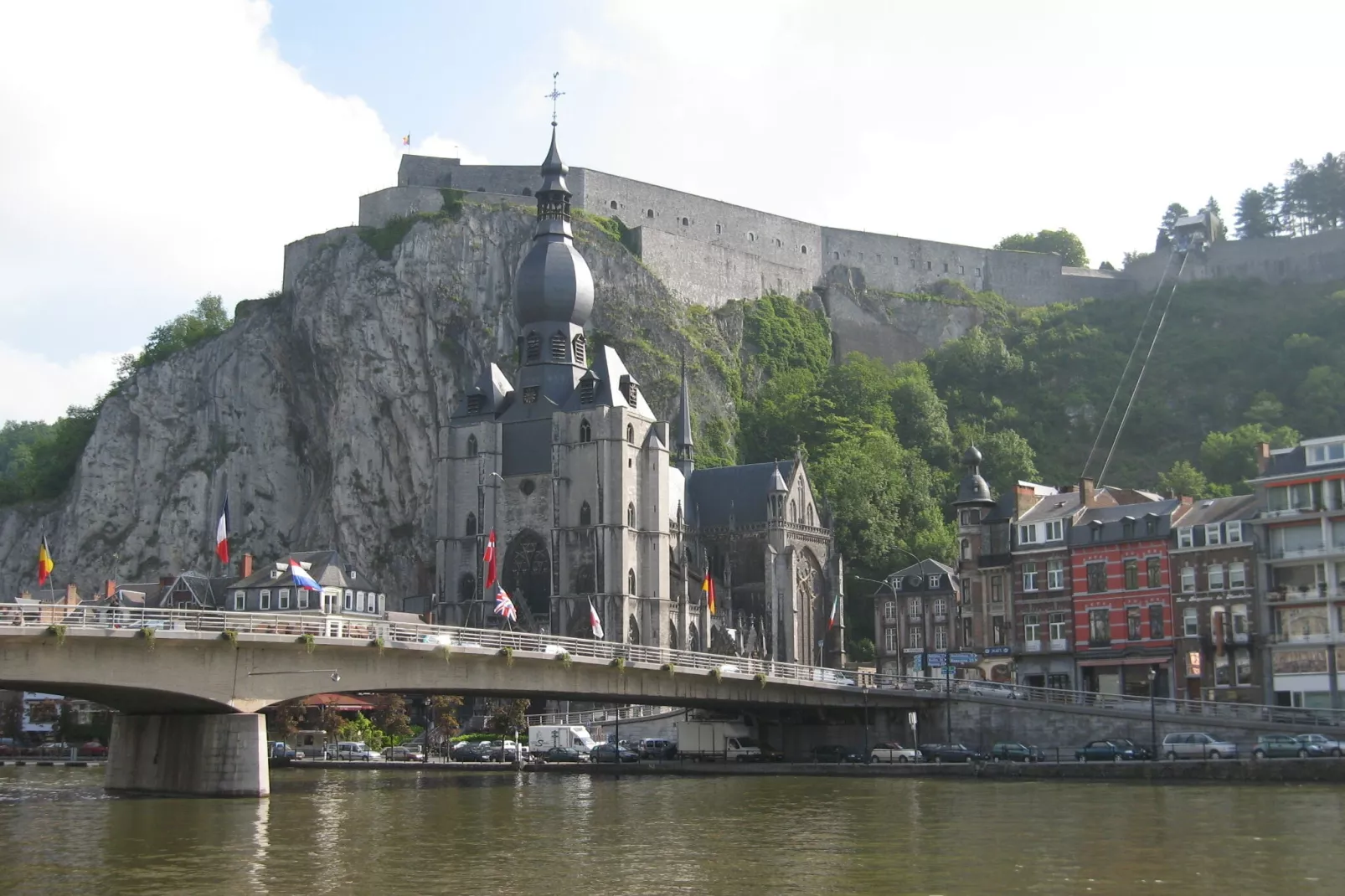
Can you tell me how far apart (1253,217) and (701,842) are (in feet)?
478

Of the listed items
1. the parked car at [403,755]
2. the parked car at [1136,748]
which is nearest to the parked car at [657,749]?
the parked car at [403,755]

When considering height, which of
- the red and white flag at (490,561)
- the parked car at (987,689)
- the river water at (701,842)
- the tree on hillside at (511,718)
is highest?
the red and white flag at (490,561)

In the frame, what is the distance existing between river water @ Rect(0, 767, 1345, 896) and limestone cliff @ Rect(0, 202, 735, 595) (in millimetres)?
56061

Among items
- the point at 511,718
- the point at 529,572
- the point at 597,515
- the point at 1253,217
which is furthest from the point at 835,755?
the point at 1253,217

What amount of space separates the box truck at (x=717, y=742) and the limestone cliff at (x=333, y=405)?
128 feet

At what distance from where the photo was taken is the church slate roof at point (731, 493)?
104188 millimetres

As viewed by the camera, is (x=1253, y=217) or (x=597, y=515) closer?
(x=597, y=515)

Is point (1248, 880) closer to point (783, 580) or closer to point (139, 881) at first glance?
point (139, 881)

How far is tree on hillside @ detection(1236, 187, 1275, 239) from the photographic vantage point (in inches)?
6570

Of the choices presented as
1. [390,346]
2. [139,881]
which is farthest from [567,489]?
[139,881]

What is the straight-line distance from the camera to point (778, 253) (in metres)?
139

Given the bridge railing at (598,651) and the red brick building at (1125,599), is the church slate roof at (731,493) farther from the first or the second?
the red brick building at (1125,599)

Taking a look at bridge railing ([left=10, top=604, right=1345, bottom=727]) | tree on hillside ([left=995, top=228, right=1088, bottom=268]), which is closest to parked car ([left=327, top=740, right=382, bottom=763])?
bridge railing ([left=10, top=604, right=1345, bottom=727])

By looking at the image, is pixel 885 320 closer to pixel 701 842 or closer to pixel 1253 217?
pixel 1253 217
